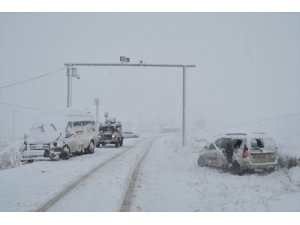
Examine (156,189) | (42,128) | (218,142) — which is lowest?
(156,189)

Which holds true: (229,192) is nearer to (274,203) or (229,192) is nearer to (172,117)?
(274,203)

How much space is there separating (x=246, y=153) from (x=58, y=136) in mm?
9710

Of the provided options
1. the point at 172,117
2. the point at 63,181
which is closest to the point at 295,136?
the point at 63,181

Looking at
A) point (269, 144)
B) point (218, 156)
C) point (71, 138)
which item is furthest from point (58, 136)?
point (269, 144)

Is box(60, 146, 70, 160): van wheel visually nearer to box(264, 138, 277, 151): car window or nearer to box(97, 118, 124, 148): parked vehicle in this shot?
box(264, 138, 277, 151): car window

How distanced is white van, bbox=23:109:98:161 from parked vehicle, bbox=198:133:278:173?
8.18m

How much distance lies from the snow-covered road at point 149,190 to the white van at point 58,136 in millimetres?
3569

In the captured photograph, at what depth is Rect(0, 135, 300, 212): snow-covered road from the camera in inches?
323

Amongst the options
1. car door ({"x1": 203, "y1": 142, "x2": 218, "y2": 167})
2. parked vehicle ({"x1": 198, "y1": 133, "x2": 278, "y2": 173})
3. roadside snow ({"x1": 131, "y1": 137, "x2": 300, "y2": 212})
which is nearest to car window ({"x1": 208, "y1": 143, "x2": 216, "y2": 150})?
car door ({"x1": 203, "y1": 142, "x2": 218, "y2": 167})

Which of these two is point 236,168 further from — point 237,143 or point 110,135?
point 110,135

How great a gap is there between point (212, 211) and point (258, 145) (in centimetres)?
637

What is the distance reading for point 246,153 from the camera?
13055mm

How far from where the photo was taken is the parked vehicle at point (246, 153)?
13.1 meters

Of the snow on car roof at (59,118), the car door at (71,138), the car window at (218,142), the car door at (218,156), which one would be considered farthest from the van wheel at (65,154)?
the car window at (218,142)
